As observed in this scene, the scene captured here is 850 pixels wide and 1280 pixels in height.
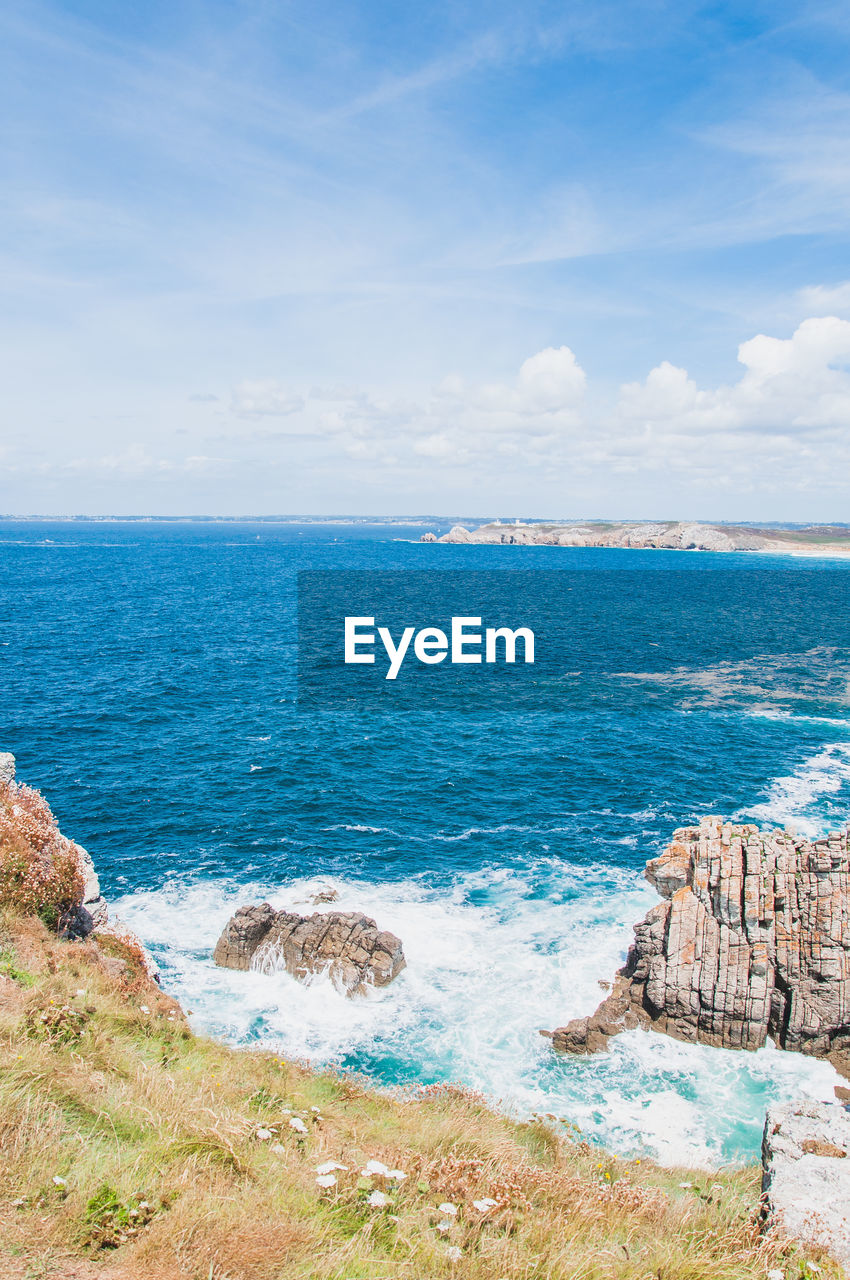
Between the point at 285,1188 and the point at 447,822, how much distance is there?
34.2 m

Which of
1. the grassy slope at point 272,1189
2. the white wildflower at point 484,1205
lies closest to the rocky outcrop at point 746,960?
the grassy slope at point 272,1189

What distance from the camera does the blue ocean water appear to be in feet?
86.3

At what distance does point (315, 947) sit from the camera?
31.0m

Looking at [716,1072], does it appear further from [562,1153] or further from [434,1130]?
[434,1130]

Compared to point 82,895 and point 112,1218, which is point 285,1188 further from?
point 82,895

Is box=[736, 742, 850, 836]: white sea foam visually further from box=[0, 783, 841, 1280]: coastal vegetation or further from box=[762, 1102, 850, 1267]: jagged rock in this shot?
box=[0, 783, 841, 1280]: coastal vegetation

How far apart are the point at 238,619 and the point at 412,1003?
86495 mm

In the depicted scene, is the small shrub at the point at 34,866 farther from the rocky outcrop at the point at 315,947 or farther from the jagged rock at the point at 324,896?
the jagged rock at the point at 324,896

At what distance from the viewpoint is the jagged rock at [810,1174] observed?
1122 centimetres

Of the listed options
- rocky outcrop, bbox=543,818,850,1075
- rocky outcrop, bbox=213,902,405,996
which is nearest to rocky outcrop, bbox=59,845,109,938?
rocky outcrop, bbox=213,902,405,996

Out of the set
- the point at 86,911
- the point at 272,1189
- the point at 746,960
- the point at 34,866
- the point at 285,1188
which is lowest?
the point at 746,960

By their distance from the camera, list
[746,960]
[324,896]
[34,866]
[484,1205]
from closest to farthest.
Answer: [484,1205] < [34,866] < [746,960] < [324,896]

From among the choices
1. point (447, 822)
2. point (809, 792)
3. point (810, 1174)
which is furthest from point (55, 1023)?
point (809, 792)

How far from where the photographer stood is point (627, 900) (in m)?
35.9
